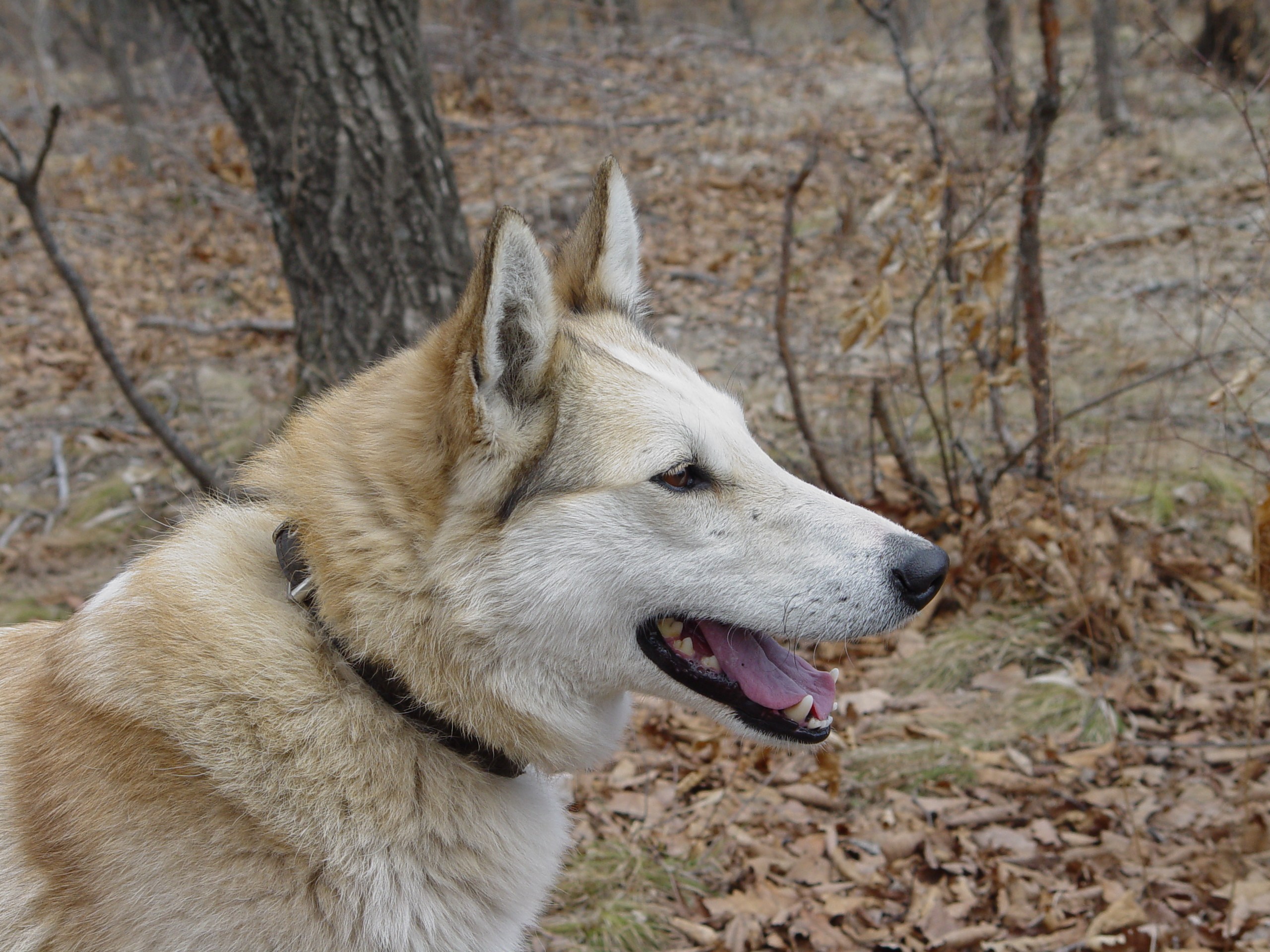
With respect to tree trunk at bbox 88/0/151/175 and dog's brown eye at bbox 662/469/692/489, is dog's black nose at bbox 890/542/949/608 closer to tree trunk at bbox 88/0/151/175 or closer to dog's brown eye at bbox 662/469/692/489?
dog's brown eye at bbox 662/469/692/489

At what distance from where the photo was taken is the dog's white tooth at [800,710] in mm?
2504

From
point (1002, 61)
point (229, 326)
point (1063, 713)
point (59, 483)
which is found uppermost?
point (1002, 61)

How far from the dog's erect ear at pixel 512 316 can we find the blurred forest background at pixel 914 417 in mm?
1514

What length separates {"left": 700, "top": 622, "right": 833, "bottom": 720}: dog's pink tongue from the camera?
2.53 m

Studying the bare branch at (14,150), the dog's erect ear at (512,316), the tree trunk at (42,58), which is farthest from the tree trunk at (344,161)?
the tree trunk at (42,58)

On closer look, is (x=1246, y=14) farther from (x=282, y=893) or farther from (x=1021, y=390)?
(x=282, y=893)

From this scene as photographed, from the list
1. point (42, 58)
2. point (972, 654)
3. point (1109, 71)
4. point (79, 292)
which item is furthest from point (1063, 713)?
point (42, 58)

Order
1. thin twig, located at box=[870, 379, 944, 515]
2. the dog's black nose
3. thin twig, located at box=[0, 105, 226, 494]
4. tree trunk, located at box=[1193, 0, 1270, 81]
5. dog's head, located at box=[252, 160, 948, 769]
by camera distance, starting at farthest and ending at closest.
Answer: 1. tree trunk, located at box=[1193, 0, 1270, 81]
2. thin twig, located at box=[870, 379, 944, 515]
3. thin twig, located at box=[0, 105, 226, 494]
4. the dog's black nose
5. dog's head, located at box=[252, 160, 948, 769]

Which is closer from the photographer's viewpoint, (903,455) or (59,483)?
(903,455)

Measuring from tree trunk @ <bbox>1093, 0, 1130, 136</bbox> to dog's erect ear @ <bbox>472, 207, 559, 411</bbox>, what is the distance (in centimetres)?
954

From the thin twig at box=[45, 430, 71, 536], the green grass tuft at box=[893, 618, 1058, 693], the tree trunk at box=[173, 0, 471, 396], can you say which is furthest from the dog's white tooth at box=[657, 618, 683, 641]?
the thin twig at box=[45, 430, 71, 536]

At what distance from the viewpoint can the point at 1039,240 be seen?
16.3ft

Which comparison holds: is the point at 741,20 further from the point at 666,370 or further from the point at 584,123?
the point at 666,370

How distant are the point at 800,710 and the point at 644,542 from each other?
0.63m
